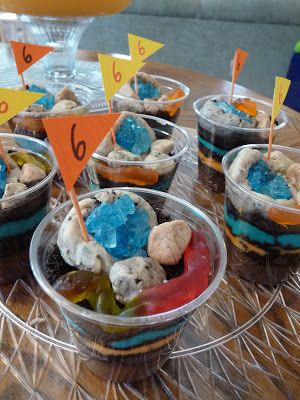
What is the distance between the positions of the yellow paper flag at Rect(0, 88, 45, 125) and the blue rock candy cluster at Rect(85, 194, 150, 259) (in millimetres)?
280

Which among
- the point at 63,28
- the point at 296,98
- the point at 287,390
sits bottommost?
the point at 296,98

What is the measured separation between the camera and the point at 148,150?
1.14m

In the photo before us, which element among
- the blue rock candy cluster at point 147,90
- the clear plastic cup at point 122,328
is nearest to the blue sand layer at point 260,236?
the clear plastic cup at point 122,328

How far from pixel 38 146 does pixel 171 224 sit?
17.4 inches

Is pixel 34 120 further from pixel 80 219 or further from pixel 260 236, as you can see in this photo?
pixel 260 236

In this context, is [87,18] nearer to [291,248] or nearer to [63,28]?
[63,28]

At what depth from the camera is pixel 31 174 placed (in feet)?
2.85

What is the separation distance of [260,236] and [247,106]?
1.97 ft

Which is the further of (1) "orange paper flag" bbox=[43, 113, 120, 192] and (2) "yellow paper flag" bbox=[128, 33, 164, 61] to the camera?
(2) "yellow paper flag" bbox=[128, 33, 164, 61]

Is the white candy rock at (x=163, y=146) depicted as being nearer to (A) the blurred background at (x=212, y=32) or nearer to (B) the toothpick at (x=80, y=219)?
(B) the toothpick at (x=80, y=219)

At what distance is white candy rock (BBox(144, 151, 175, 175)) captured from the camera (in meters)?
1.02

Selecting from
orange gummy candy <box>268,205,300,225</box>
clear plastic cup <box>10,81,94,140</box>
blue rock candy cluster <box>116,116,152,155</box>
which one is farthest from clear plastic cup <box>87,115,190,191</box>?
orange gummy candy <box>268,205,300,225</box>

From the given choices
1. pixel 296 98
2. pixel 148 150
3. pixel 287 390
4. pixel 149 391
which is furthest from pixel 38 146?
pixel 296 98

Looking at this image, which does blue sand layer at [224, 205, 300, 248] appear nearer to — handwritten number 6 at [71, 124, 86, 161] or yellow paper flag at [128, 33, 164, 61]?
handwritten number 6 at [71, 124, 86, 161]
